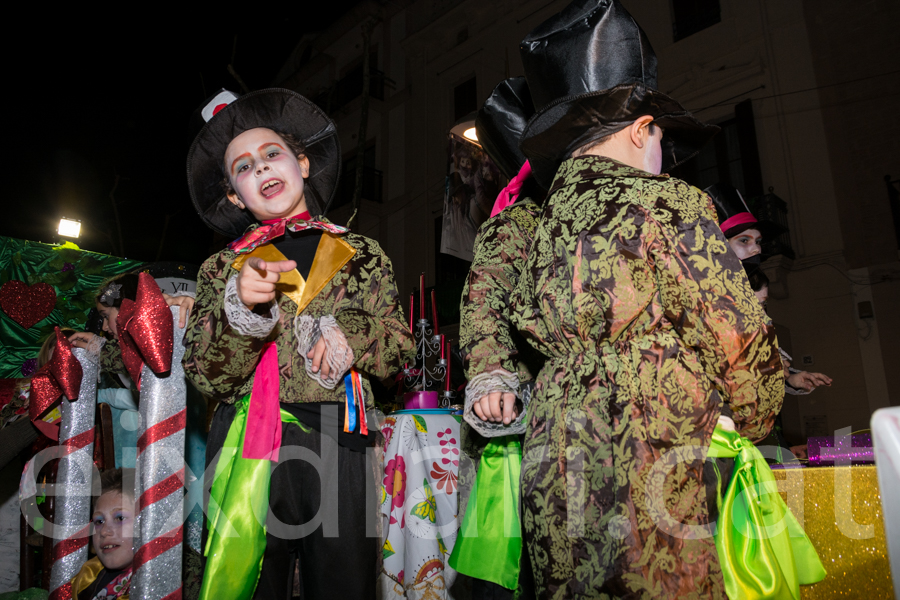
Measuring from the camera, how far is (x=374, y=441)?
1709 millimetres

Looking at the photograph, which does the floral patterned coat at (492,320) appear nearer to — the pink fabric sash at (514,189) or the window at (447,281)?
the pink fabric sash at (514,189)

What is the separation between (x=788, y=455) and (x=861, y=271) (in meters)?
7.58

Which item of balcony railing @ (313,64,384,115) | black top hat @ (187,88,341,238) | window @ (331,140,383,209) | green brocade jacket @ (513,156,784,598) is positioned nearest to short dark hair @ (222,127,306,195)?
black top hat @ (187,88,341,238)

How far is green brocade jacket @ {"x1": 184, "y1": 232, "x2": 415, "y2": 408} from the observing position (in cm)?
154

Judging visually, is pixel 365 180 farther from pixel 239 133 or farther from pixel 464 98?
pixel 239 133

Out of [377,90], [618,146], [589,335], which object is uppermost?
[377,90]

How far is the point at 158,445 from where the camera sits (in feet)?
6.16

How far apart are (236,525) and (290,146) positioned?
135 cm

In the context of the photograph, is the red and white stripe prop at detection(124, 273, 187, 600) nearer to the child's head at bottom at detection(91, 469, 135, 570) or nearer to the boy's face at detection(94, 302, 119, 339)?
the child's head at bottom at detection(91, 469, 135, 570)

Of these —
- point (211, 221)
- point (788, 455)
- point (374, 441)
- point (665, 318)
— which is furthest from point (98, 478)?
point (788, 455)

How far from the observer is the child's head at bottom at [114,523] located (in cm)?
244

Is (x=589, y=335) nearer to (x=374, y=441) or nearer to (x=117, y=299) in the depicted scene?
(x=374, y=441)

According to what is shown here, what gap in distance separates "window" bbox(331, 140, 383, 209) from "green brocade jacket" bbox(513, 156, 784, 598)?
13.5m

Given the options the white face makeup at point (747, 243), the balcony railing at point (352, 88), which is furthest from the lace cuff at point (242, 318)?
the balcony railing at point (352, 88)
